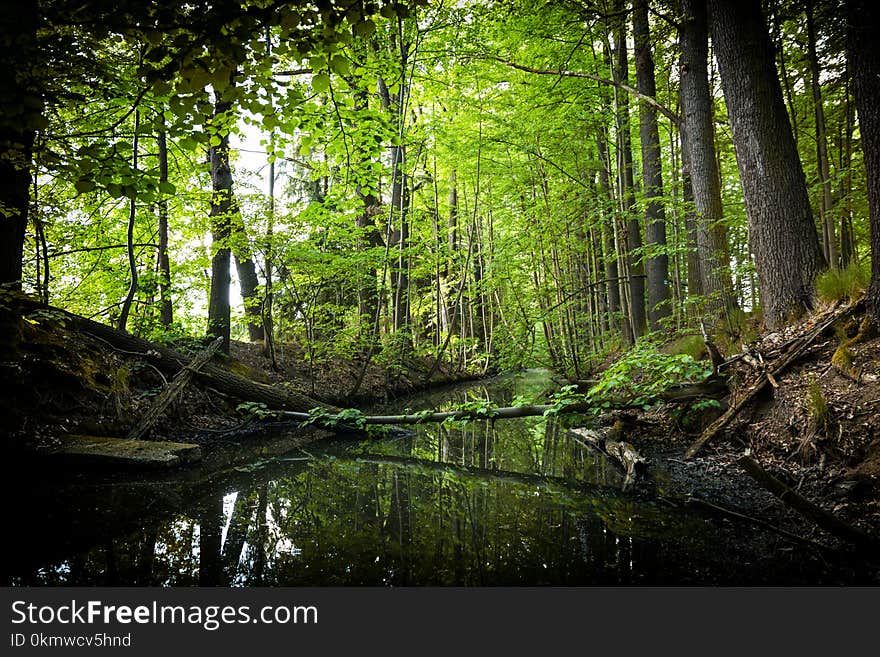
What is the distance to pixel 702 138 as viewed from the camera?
268 inches

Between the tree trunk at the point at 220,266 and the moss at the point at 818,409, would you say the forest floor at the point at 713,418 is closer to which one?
the moss at the point at 818,409

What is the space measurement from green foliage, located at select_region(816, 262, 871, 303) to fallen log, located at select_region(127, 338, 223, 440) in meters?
7.96

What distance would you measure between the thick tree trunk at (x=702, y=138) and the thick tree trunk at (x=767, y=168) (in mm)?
1532

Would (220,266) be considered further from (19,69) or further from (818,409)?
(818,409)

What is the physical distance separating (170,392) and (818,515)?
737cm

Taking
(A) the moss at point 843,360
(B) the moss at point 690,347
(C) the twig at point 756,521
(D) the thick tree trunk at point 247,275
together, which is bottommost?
(C) the twig at point 756,521

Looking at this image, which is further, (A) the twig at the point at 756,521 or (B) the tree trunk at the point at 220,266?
(B) the tree trunk at the point at 220,266

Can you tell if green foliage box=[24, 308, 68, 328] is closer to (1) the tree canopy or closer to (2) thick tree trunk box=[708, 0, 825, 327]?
(1) the tree canopy

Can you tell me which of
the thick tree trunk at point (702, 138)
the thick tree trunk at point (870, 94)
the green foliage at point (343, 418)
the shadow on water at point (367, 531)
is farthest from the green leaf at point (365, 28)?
the thick tree trunk at point (702, 138)

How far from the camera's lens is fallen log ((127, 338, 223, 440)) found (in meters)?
5.77

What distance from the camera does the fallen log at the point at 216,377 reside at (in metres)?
7.09

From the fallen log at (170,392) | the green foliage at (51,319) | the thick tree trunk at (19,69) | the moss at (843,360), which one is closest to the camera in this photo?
the thick tree trunk at (19,69)

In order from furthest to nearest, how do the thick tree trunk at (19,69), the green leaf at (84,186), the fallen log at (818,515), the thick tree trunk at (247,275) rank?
the thick tree trunk at (247,275), the fallen log at (818,515), the green leaf at (84,186), the thick tree trunk at (19,69)
